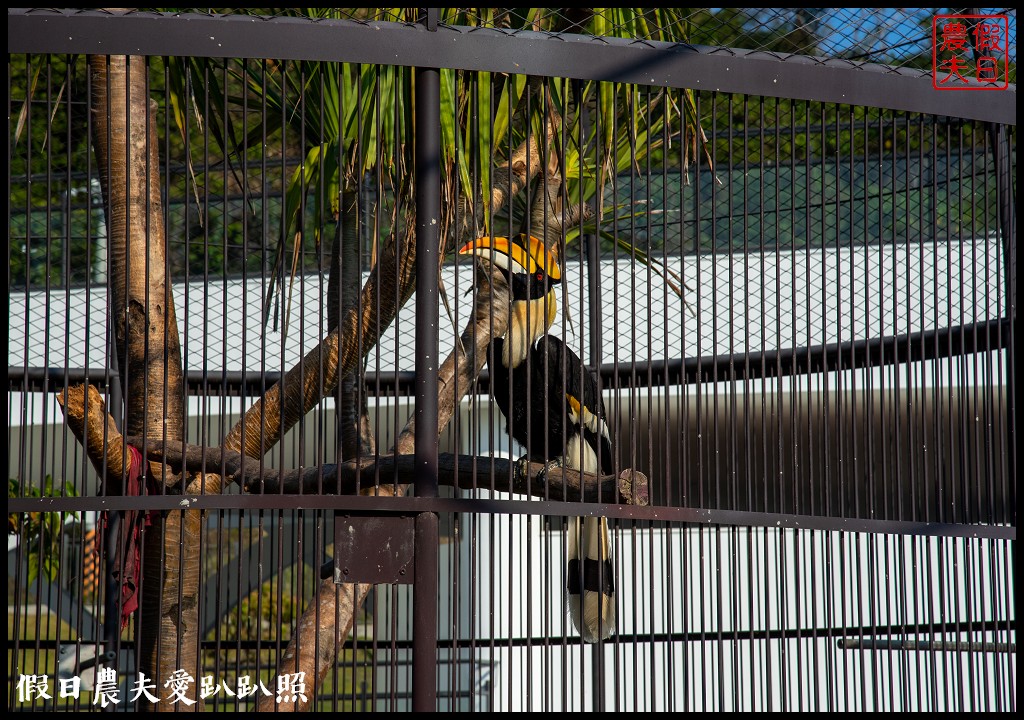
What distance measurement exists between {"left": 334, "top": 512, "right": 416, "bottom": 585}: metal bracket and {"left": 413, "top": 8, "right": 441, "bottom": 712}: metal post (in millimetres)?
27

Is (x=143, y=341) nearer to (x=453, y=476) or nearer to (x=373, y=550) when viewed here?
(x=453, y=476)

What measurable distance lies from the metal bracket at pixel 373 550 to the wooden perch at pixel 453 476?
0.12 metres

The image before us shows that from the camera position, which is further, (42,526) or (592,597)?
(592,597)

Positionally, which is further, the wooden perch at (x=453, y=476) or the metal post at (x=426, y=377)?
the wooden perch at (x=453, y=476)

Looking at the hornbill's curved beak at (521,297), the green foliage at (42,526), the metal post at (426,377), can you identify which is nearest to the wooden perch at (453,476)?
the metal post at (426,377)

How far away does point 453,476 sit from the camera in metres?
2.64

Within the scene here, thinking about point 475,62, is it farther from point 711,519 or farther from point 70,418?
point 70,418

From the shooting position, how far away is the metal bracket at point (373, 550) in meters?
2.25

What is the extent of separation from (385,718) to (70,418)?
1.31m

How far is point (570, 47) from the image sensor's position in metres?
2.36

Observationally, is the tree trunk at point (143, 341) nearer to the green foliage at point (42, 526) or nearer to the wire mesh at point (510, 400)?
the wire mesh at point (510, 400)

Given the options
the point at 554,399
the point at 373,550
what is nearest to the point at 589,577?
the point at 554,399

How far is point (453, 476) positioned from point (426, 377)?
0.42m

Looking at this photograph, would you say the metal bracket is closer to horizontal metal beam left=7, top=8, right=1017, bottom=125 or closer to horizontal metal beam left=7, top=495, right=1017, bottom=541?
horizontal metal beam left=7, top=495, right=1017, bottom=541
